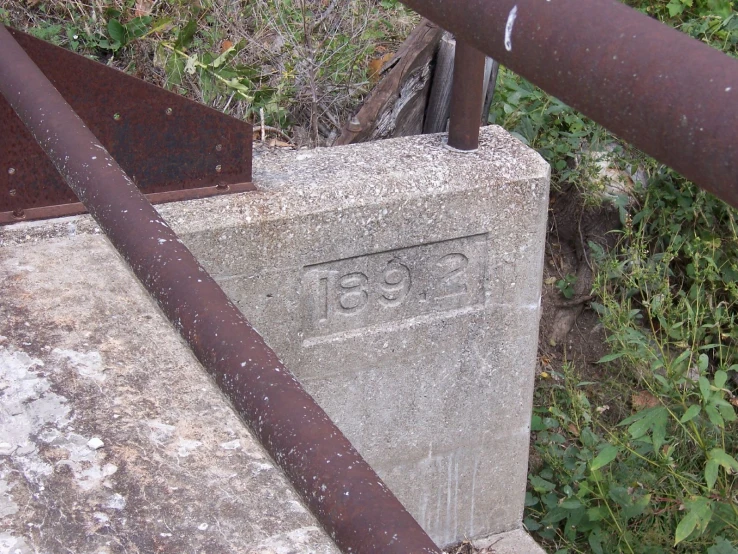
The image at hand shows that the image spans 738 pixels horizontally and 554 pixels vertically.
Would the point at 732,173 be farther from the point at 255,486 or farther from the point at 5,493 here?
the point at 5,493

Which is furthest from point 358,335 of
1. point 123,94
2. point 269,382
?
point 269,382

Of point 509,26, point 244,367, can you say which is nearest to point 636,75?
point 509,26

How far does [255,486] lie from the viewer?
1194 mm

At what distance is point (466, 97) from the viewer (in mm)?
2484

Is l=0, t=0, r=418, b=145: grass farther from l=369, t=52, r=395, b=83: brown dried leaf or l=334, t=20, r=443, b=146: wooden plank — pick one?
l=334, t=20, r=443, b=146: wooden plank

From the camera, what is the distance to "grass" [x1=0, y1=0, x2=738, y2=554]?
127 inches

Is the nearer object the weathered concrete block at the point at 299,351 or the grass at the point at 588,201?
the weathered concrete block at the point at 299,351

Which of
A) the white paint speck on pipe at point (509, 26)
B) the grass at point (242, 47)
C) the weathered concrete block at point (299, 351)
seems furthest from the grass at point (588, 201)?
the white paint speck on pipe at point (509, 26)

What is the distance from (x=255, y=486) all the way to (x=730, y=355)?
3.02 m

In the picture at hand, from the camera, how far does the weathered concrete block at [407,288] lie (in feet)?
7.43

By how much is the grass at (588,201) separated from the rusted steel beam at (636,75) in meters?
2.57

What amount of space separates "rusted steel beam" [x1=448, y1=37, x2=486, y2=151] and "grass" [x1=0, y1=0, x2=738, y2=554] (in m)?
0.92

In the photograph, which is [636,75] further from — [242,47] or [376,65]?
[376,65]

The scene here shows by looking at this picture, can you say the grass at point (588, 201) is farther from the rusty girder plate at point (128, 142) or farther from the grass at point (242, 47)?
the rusty girder plate at point (128, 142)
